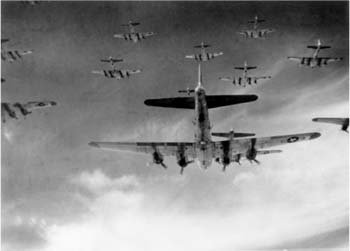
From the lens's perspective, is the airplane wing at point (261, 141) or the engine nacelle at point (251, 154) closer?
the airplane wing at point (261, 141)

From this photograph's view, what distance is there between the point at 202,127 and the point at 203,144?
1.76 m

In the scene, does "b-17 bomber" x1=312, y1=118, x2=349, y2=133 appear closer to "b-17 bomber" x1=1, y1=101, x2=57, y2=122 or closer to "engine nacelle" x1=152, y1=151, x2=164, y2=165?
"engine nacelle" x1=152, y1=151, x2=164, y2=165

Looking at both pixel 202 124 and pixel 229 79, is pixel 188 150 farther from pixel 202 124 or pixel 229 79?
pixel 229 79

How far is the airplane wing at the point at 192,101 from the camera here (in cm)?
3362

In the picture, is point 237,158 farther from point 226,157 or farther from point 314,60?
point 314,60

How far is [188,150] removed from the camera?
122 ft

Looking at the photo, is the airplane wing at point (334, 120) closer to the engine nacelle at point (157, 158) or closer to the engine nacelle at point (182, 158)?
the engine nacelle at point (182, 158)

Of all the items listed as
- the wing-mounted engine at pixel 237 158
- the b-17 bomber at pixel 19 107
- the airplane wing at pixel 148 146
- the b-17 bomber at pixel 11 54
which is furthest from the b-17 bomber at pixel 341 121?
the b-17 bomber at pixel 11 54

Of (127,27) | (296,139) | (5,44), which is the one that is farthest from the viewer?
(127,27)

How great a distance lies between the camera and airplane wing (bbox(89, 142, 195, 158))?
120 ft

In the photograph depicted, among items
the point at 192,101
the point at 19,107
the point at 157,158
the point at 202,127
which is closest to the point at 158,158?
the point at 157,158

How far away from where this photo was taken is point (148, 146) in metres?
36.6

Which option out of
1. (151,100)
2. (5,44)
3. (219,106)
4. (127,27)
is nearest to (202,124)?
(219,106)

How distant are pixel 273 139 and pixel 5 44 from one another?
2463 cm
